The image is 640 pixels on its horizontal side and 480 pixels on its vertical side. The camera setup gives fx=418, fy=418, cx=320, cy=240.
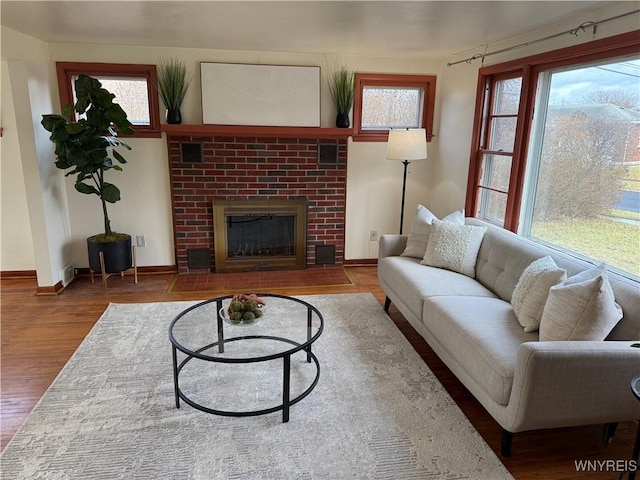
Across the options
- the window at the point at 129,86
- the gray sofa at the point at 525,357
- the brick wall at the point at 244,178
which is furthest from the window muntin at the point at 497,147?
the window at the point at 129,86

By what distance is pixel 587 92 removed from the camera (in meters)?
2.83

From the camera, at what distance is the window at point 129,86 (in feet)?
13.1

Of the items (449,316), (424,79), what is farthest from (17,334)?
(424,79)

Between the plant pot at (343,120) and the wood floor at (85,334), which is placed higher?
the plant pot at (343,120)

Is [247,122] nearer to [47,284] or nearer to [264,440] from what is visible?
[47,284]

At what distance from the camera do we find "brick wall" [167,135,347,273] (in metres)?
4.33

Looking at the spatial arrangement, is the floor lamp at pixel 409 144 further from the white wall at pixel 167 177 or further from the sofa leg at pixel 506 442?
the sofa leg at pixel 506 442

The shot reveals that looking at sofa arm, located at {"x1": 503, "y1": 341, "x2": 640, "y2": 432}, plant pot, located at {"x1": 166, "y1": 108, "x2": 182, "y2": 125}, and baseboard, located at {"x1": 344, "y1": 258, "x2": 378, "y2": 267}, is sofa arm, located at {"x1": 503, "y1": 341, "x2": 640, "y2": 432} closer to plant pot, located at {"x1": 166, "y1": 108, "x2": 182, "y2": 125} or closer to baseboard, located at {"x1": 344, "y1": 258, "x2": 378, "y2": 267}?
baseboard, located at {"x1": 344, "y1": 258, "x2": 378, "y2": 267}

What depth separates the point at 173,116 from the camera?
408 cm

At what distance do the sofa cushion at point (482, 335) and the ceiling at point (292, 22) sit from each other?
181 cm

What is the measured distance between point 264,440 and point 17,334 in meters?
2.30

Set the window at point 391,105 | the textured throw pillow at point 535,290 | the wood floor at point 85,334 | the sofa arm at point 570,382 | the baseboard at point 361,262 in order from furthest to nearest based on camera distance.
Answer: the baseboard at point 361,262, the window at point 391,105, the textured throw pillow at point 535,290, the wood floor at point 85,334, the sofa arm at point 570,382

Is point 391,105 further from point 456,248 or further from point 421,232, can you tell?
point 456,248

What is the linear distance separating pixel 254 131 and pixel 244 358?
2.59m
